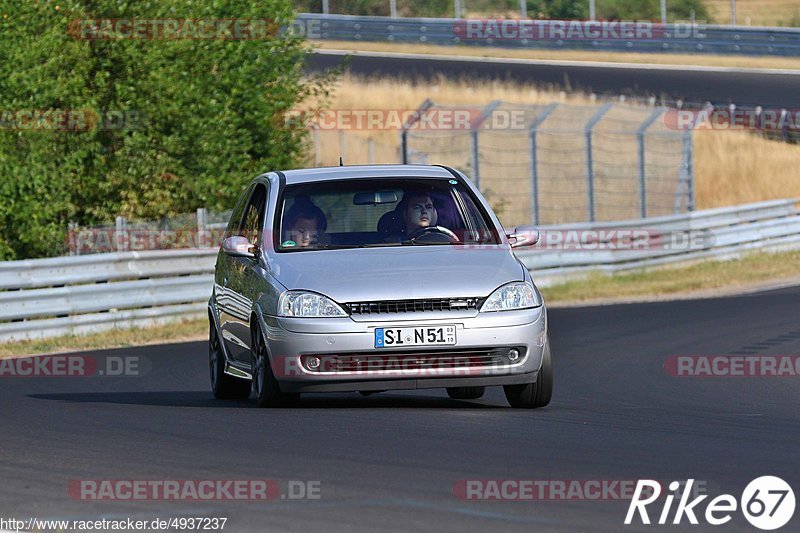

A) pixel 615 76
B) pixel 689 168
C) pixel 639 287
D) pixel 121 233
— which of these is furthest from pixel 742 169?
pixel 121 233

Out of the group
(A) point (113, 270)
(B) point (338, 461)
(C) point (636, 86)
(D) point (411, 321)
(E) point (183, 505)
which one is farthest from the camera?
(C) point (636, 86)

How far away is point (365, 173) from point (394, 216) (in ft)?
1.55

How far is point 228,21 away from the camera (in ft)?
82.5

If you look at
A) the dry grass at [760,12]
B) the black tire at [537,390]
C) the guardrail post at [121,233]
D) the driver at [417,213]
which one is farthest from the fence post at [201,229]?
the dry grass at [760,12]

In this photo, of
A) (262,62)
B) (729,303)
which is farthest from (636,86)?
(729,303)

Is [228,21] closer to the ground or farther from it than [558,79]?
farther from it

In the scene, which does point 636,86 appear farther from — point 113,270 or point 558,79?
point 113,270

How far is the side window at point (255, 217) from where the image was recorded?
1114 centimetres

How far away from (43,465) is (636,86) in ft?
128

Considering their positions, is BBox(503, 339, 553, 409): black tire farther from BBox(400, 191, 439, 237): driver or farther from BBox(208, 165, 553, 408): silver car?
Answer: BBox(400, 191, 439, 237): driver

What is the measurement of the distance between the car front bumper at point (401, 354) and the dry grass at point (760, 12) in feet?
178

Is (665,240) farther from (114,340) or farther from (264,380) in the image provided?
(264,380)

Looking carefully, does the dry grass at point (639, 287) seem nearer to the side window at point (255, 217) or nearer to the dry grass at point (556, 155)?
the dry grass at point (556, 155)

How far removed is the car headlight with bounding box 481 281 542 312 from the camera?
388 inches
